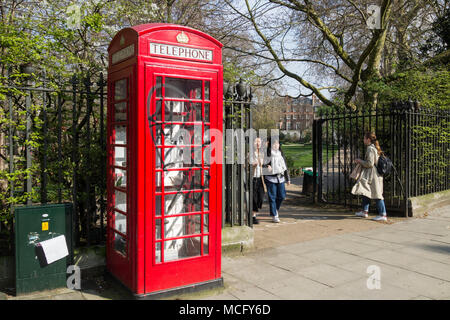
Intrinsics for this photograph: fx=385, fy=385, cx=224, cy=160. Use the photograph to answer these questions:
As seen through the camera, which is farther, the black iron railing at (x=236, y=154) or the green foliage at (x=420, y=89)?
the green foliage at (x=420, y=89)

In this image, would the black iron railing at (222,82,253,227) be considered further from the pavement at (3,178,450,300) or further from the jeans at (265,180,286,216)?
the jeans at (265,180,286,216)

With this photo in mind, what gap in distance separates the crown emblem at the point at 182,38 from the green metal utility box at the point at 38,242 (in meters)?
2.17

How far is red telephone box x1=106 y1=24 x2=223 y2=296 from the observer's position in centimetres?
383

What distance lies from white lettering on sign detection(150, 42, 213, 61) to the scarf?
3.91 m

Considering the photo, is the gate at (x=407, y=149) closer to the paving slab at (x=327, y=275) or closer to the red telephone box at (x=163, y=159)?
the paving slab at (x=327, y=275)

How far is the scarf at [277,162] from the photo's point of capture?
7770 millimetres

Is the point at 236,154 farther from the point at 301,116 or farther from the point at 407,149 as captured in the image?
the point at 301,116

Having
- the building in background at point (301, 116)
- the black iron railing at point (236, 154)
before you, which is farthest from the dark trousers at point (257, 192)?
the building in background at point (301, 116)

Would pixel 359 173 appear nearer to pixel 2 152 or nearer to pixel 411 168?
pixel 411 168

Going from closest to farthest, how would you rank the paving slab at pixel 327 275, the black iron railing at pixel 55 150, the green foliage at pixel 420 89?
the black iron railing at pixel 55 150
the paving slab at pixel 327 275
the green foliage at pixel 420 89

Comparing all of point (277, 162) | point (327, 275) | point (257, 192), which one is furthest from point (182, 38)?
point (257, 192)

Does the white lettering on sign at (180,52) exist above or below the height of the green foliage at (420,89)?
below

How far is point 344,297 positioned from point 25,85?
4.24m
